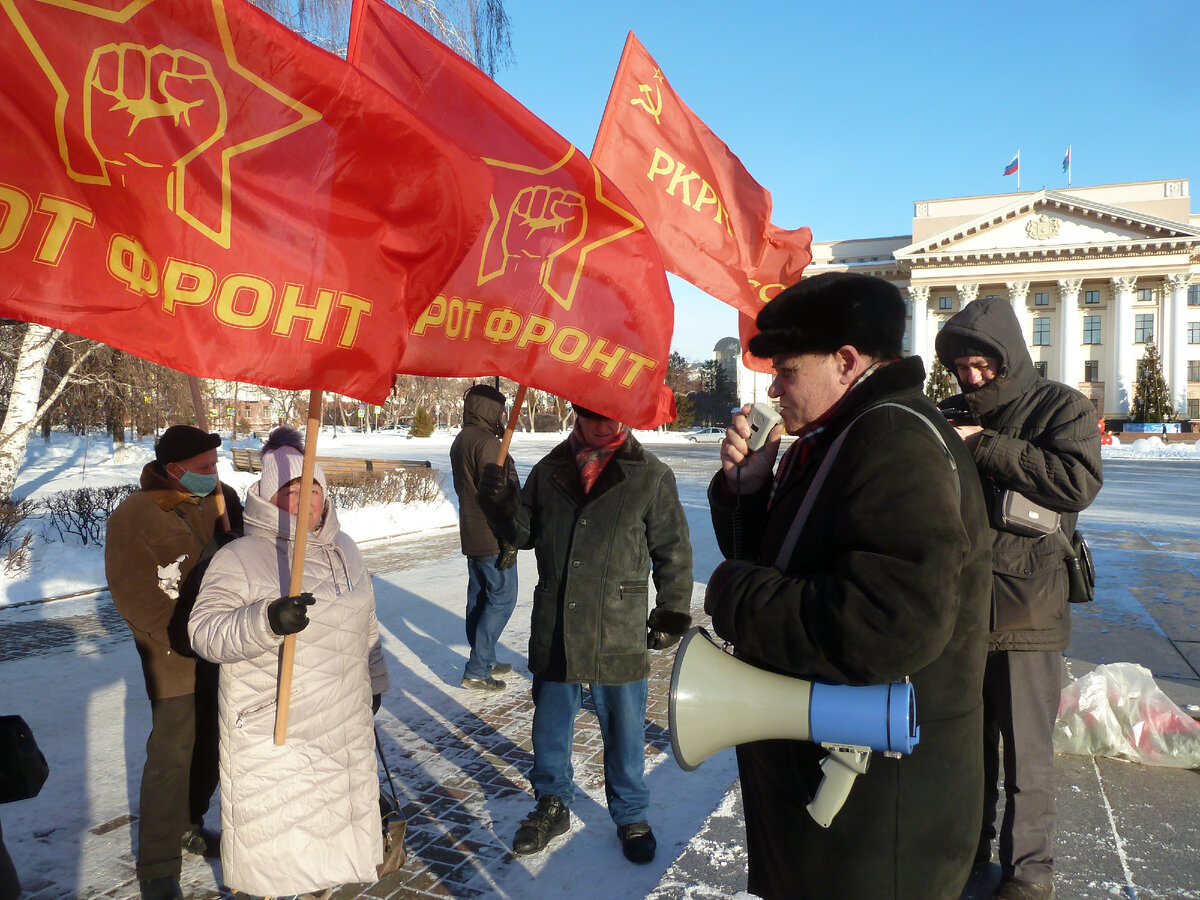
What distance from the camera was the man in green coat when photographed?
3.47m

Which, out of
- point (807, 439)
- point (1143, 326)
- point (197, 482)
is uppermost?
point (1143, 326)

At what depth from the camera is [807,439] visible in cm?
183

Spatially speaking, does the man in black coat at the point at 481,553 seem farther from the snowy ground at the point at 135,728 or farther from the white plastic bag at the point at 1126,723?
the white plastic bag at the point at 1126,723

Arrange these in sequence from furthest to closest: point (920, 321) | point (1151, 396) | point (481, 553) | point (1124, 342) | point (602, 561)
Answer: point (920, 321) < point (1124, 342) < point (1151, 396) < point (481, 553) < point (602, 561)

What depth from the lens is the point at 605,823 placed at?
146 inches

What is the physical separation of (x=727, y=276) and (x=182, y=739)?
9.86ft

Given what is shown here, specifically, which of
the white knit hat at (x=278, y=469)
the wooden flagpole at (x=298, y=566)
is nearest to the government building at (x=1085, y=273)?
the white knit hat at (x=278, y=469)

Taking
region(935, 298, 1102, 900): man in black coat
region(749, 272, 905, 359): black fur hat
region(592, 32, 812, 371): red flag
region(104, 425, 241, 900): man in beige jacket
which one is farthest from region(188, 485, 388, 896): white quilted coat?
region(935, 298, 1102, 900): man in black coat

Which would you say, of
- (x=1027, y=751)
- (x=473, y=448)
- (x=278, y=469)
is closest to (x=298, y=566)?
(x=278, y=469)

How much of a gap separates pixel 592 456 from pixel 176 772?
2009mm

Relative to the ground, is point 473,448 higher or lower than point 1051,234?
lower

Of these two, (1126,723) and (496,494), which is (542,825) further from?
(1126,723)

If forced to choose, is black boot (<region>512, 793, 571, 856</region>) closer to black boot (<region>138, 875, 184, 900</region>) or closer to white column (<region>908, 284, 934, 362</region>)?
black boot (<region>138, 875, 184, 900</region>)

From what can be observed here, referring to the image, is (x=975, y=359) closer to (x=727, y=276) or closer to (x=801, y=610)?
(x=727, y=276)
